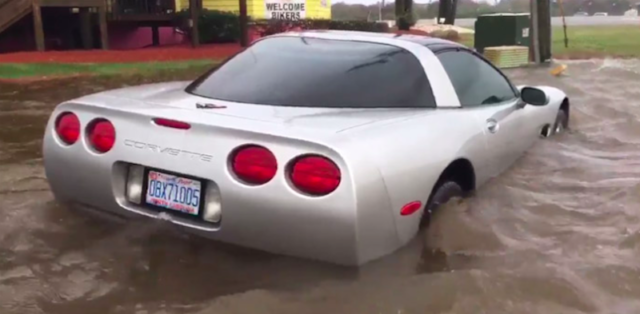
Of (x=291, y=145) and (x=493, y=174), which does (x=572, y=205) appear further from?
(x=291, y=145)

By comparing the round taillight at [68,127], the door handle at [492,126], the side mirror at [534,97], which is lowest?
the door handle at [492,126]

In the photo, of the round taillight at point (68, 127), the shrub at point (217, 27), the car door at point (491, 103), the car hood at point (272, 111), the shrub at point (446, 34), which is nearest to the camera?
the car hood at point (272, 111)

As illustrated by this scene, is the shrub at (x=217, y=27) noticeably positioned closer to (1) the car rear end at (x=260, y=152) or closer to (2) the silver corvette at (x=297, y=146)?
(2) the silver corvette at (x=297, y=146)

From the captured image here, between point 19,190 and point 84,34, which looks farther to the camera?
point 84,34

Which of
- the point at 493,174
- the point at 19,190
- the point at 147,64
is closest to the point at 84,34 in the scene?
the point at 147,64

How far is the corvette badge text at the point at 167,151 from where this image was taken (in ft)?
11.5

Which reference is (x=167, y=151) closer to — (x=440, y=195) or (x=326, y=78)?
(x=326, y=78)

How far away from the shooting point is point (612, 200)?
522 centimetres

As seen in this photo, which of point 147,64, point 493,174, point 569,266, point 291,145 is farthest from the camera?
point 147,64

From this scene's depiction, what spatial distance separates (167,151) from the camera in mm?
3609

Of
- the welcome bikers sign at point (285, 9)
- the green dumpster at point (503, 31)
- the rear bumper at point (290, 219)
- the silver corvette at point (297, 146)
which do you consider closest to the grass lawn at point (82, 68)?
the green dumpster at point (503, 31)

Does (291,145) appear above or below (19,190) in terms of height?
above

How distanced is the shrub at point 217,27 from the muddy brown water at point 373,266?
57.8 ft

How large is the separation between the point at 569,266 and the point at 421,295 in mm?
918
